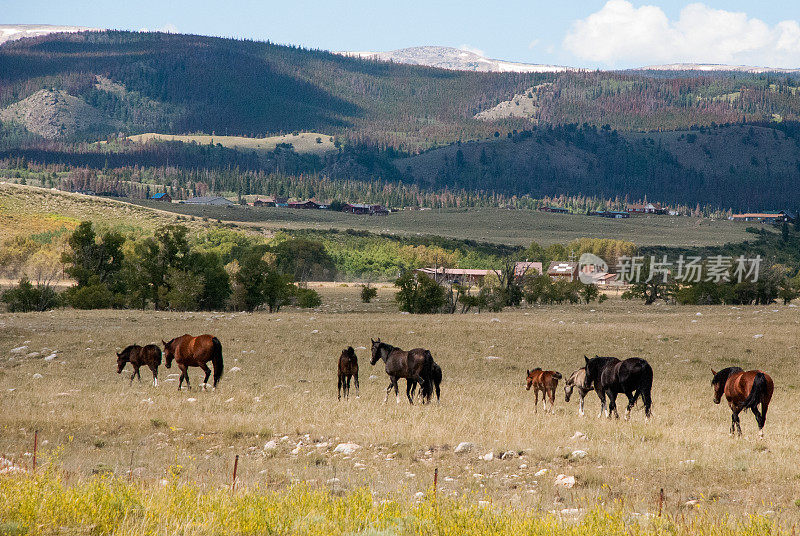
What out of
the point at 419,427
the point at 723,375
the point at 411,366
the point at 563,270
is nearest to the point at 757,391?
the point at 723,375

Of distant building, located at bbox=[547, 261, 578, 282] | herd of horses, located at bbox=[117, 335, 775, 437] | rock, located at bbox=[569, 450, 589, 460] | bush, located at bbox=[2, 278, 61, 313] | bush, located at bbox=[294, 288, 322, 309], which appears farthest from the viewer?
distant building, located at bbox=[547, 261, 578, 282]

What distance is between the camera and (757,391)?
1662cm

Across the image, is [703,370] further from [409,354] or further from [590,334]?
[409,354]

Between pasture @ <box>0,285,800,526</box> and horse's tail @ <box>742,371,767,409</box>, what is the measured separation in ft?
2.13

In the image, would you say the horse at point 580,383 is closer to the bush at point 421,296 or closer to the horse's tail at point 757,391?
the horse's tail at point 757,391

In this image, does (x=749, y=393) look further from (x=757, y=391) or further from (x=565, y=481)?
(x=565, y=481)

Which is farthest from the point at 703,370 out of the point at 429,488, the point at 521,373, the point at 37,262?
the point at 37,262

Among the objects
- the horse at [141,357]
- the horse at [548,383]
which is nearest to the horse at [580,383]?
the horse at [548,383]

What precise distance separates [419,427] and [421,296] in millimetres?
44717

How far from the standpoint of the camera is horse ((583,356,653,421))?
18.8 metres

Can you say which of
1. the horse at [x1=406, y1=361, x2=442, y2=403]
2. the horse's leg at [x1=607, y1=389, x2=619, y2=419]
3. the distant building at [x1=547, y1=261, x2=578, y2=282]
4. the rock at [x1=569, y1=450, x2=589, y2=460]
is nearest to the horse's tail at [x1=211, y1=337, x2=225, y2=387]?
the horse at [x1=406, y1=361, x2=442, y2=403]

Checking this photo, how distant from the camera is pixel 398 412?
18.6 m

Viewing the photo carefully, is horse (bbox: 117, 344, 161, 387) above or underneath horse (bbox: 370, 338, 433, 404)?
underneath

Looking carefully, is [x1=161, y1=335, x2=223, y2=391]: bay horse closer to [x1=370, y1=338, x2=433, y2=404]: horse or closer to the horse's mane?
[x1=370, y1=338, x2=433, y2=404]: horse
